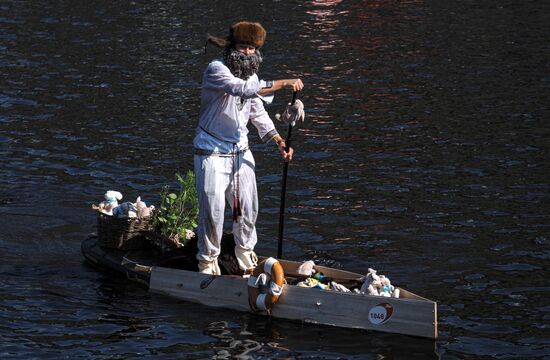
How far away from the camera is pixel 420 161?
18.1 meters

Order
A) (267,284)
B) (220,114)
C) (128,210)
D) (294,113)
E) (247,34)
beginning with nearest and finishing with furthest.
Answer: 1. (247,34)
2. (267,284)
3. (294,113)
4. (220,114)
5. (128,210)

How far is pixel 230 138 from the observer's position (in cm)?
1205

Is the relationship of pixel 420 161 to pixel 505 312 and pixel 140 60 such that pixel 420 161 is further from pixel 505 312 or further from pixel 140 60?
pixel 140 60

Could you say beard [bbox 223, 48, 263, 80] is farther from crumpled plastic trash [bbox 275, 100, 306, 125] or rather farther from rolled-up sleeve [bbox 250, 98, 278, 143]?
rolled-up sleeve [bbox 250, 98, 278, 143]

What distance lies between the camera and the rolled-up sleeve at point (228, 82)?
11414mm

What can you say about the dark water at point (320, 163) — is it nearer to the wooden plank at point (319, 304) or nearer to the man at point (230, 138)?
the wooden plank at point (319, 304)

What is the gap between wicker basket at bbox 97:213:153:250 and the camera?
13.2 m

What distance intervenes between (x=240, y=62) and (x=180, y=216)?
242 cm

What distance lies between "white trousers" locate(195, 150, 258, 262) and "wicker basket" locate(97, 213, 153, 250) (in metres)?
1.18

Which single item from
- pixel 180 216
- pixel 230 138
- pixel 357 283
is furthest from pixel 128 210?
pixel 357 283

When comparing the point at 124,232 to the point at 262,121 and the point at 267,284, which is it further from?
the point at 267,284

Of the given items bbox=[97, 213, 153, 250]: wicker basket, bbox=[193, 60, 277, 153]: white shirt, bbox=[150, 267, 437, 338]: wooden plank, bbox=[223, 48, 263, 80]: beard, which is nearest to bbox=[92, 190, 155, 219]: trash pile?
bbox=[97, 213, 153, 250]: wicker basket

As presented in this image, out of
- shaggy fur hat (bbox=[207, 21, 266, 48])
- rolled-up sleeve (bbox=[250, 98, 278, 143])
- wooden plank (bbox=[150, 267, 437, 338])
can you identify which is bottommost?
wooden plank (bbox=[150, 267, 437, 338])

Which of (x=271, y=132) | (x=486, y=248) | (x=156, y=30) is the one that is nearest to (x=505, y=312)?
(x=486, y=248)
